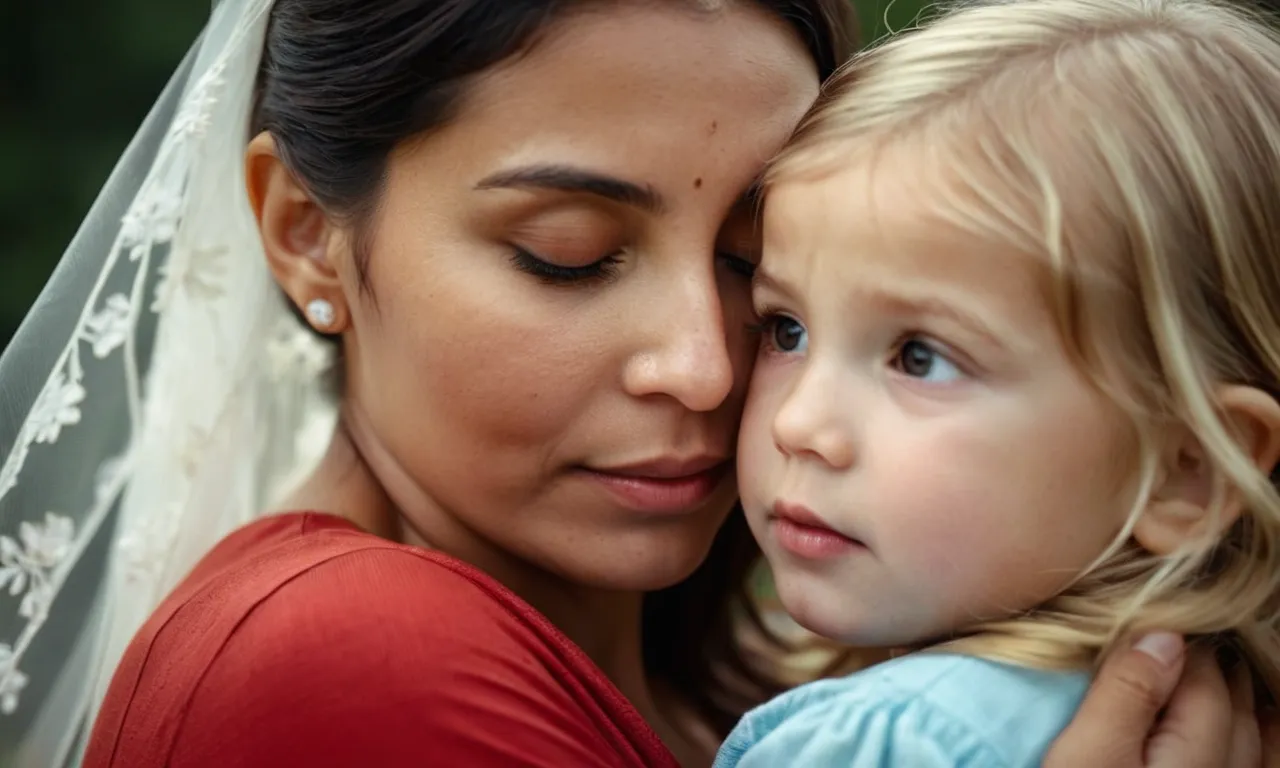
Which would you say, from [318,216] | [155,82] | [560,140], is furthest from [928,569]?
[155,82]

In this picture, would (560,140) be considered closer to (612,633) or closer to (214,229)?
(214,229)

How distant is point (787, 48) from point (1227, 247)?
0.51 meters

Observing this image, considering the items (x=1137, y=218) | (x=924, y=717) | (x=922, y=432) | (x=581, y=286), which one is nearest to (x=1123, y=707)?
(x=924, y=717)

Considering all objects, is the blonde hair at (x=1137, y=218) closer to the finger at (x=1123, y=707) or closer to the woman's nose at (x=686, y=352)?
the finger at (x=1123, y=707)

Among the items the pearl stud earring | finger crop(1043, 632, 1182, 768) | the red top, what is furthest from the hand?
the pearl stud earring

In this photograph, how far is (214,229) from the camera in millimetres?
1776

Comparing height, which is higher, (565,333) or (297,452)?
(565,333)

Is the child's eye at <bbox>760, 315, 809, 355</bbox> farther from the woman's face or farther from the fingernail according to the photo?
the fingernail

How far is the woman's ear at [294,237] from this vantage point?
1659mm

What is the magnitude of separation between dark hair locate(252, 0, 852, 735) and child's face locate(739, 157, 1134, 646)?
306 millimetres

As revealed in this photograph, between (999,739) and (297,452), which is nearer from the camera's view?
(999,739)

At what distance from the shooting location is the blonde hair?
4.19ft

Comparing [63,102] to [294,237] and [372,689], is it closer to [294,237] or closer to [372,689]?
[294,237]

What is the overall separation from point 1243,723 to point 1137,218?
0.50 meters
